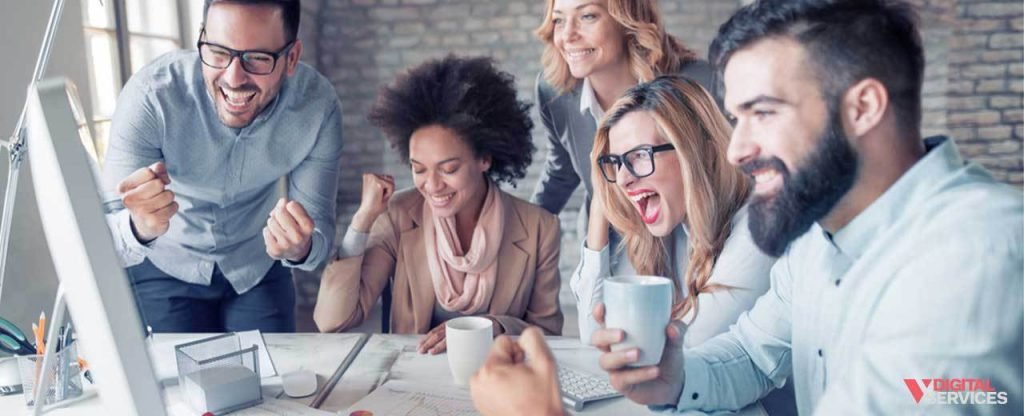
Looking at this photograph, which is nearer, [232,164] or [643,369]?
[643,369]

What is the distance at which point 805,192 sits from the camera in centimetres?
82

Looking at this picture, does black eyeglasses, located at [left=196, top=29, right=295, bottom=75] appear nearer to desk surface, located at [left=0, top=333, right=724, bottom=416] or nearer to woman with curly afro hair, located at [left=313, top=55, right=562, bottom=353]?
woman with curly afro hair, located at [left=313, top=55, right=562, bottom=353]

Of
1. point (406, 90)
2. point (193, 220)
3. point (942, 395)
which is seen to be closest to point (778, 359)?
point (942, 395)

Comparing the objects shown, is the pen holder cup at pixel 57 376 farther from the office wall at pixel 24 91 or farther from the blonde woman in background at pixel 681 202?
the blonde woman in background at pixel 681 202

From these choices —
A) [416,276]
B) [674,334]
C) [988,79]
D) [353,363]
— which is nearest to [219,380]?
[353,363]

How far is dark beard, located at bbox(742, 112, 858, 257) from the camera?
772 millimetres

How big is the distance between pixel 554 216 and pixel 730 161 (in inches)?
14.4

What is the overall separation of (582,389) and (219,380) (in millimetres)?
533

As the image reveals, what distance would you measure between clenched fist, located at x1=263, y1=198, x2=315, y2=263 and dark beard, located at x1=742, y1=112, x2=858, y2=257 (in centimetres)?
80

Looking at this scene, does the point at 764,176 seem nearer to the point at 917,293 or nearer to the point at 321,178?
the point at 917,293

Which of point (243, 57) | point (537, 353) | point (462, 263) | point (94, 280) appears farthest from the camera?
point (462, 263)

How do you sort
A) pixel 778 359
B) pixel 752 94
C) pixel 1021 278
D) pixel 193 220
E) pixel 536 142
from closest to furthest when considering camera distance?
pixel 1021 278
pixel 752 94
pixel 778 359
pixel 536 142
pixel 193 220

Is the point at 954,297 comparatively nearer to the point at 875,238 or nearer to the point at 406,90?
the point at 875,238

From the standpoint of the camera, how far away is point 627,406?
3.19 feet
